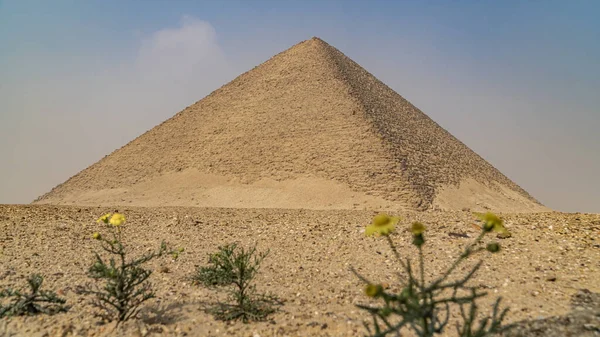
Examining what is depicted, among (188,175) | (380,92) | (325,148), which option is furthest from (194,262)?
(380,92)

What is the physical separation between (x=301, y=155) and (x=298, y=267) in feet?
68.9

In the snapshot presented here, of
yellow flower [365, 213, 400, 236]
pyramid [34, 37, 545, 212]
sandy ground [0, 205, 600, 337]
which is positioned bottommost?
sandy ground [0, 205, 600, 337]

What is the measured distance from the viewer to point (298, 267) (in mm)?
6324

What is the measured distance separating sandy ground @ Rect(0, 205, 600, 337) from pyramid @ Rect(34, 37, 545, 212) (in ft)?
42.9

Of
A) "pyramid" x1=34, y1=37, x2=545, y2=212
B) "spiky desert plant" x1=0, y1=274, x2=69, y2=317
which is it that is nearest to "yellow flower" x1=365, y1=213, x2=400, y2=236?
"spiky desert plant" x1=0, y1=274, x2=69, y2=317

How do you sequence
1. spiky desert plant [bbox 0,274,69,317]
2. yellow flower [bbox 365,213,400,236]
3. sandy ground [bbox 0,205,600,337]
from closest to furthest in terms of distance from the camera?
1. yellow flower [bbox 365,213,400,236]
2. sandy ground [bbox 0,205,600,337]
3. spiky desert plant [bbox 0,274,69,317]

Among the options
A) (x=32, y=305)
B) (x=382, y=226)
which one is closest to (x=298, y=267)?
(x=32, y=305)

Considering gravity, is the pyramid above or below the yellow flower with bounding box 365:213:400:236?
above

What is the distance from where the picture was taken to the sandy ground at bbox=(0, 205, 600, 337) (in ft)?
13.2

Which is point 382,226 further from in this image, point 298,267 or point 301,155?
point 301,155

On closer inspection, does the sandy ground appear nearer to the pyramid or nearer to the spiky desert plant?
the spiky desert plant

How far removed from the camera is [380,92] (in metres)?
37.6

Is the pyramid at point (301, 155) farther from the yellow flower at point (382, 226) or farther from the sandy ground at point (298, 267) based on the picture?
the yellow flower at point (382, 226)

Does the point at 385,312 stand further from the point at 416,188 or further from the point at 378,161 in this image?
the point at 378,161
